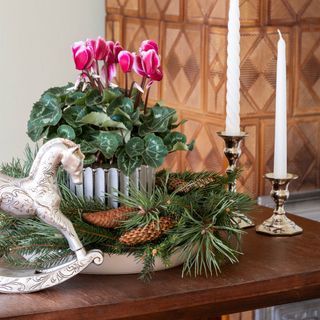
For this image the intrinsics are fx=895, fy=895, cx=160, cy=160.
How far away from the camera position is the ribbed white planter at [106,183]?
1.34 meters

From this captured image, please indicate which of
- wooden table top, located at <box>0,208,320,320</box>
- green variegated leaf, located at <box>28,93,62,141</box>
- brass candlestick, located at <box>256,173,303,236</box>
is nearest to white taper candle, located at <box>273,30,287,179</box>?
brass candlestick, located at <box>256,173,303,236</box>

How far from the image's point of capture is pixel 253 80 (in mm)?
1986

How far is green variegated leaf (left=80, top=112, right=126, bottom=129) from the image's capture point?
133 centimetres

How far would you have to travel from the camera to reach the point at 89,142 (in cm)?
133

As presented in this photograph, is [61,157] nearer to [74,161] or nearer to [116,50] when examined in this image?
[74,161]

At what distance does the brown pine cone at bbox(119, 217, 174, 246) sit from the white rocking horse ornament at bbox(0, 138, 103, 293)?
0.06 metres

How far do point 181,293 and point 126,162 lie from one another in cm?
24

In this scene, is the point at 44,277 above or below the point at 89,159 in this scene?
below

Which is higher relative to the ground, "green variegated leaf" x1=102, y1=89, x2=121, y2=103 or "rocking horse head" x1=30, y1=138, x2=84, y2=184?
"green variegated leaf" x1=102, y1=89, x2=121, y2=103

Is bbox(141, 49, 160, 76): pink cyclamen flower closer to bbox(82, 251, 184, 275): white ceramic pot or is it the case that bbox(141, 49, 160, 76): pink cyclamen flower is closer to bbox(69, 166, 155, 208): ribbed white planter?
bbox(69, 166, 155, 208): ribbed white planter

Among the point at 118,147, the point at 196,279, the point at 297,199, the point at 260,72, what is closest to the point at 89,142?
the point at 118,147

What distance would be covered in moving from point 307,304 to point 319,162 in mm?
339

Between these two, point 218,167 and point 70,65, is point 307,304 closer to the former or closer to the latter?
point 218,167

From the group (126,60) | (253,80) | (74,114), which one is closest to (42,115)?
(74,114)
